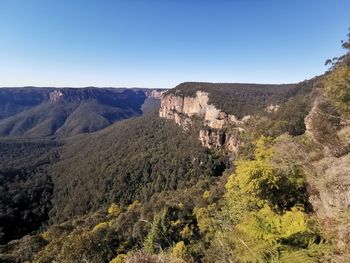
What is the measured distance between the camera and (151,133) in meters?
132

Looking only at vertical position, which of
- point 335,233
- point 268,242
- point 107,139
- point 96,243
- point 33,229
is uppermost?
point 335,233

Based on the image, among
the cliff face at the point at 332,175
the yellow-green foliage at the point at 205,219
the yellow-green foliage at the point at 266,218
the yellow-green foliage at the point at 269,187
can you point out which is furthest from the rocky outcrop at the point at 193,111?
the cliff face at the point at 332,175

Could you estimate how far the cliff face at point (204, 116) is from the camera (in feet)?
306

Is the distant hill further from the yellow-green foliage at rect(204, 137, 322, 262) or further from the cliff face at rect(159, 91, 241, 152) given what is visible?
the yellow-green foliage at rect(204, 137, 322, 262)

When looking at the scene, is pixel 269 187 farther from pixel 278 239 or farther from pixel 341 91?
pixel 278 239

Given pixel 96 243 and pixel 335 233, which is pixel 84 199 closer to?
pixel 96 243

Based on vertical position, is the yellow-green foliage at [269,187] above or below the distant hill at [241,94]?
below

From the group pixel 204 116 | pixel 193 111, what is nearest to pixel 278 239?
pixel 204 116

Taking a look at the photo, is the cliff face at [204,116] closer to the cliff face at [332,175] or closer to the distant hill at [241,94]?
the distant hill at [241,94]

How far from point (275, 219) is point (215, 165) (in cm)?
7660

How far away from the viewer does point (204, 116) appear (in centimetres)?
11894

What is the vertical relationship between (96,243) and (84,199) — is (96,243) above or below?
above

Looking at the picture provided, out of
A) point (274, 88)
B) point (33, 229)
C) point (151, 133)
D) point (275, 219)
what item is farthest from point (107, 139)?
point (275, 219)

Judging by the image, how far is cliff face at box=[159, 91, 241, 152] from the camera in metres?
93.3
